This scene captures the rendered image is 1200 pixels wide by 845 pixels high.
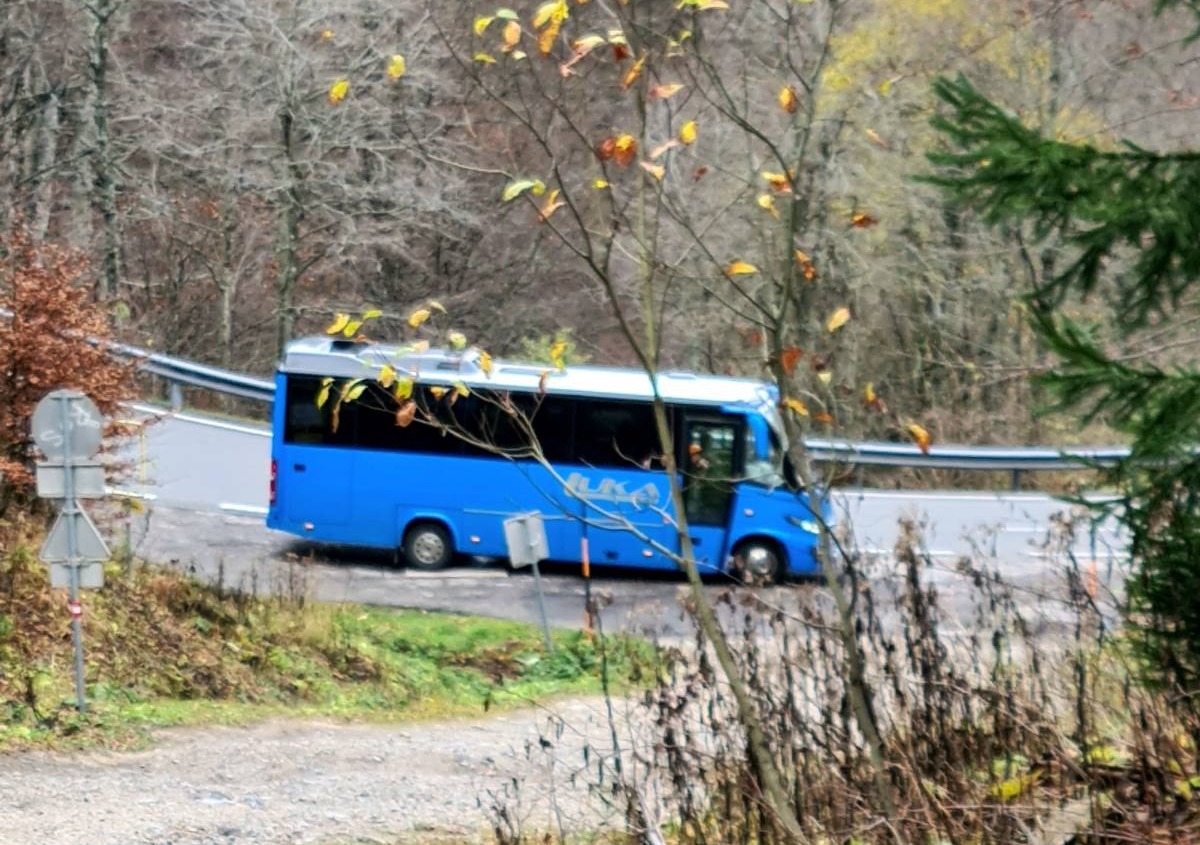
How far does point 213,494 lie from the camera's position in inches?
1005

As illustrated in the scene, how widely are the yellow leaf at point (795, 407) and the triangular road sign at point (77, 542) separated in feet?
28.9

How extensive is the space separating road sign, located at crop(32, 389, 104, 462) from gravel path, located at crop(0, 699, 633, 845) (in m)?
2.54

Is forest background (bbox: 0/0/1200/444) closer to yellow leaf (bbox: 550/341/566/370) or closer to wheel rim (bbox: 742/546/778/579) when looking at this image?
wheel rim (bbox: 742/546/778/579)

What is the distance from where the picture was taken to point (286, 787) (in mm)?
12234

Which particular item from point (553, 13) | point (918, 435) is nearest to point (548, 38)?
point (553, 13)

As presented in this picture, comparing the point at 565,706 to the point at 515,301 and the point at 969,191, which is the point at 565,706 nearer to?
the point at 969,191

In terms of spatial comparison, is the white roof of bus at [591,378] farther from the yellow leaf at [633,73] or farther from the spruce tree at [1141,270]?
the spruce tree at [1141,270]

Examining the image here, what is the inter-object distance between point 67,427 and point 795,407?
8850 millimetres

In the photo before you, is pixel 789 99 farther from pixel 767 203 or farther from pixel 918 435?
pixel 918 435

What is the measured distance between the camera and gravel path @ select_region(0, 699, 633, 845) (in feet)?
35.0

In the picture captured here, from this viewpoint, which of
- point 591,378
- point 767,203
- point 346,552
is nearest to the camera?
point 767,203

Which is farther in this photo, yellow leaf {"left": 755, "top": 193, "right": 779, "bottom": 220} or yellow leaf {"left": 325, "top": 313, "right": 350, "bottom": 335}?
yellow leaf {"left": 325, "top": 313, "right": 350, "bottom": 335}

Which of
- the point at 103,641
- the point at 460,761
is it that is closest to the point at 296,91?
the point at 103,641

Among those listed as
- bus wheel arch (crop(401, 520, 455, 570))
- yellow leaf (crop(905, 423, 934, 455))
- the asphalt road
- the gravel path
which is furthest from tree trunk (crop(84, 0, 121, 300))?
yellow leaf (crop(905, 423, 934, 455))
